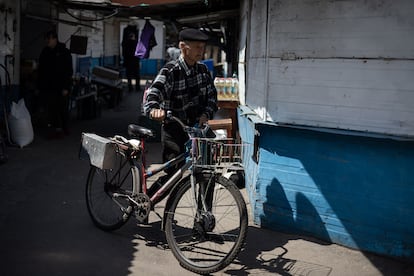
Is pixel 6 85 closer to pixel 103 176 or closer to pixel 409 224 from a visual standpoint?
pixel 103 176

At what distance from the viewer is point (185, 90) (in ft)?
16.3

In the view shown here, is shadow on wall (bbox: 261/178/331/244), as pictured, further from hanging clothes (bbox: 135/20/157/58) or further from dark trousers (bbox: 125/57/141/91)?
dark trousers (bbox: 125/57/141/91)

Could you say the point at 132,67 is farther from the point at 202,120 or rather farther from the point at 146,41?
the point at 202,120

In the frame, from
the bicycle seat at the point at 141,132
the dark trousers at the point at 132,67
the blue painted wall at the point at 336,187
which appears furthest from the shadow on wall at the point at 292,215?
the dark trousers at the point at 132,67

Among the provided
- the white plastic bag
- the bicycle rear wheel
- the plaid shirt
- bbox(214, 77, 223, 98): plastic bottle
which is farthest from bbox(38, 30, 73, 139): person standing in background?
the plaid shirt

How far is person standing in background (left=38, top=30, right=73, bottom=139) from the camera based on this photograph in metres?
9.59

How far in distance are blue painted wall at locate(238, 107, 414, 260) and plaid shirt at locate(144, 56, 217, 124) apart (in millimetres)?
627

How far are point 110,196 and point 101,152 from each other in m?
0.59

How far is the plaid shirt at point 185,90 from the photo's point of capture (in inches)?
193

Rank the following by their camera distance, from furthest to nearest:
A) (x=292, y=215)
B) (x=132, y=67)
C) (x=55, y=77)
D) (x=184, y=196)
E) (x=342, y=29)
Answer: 1. (x=132, y=67)
2. (x=55, y=77)
3. (x=292, y=215)
4. (x=342, y=29)
5. (x=184, y=196)

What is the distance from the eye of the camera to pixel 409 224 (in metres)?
4.55

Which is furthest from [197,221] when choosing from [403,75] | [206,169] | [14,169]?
[14,169]

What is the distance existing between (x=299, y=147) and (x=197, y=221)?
1.36m

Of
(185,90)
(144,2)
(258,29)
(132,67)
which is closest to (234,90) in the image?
(258,29)
